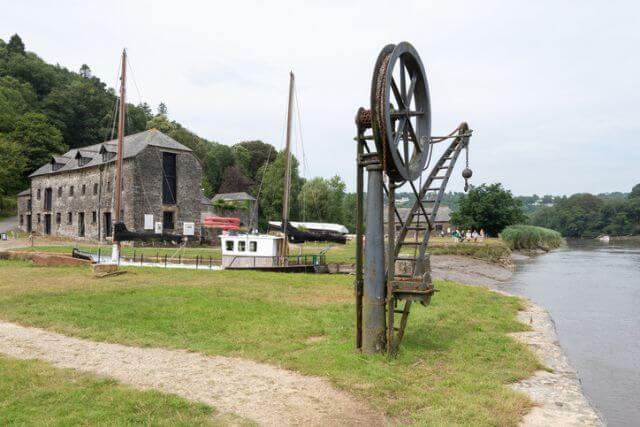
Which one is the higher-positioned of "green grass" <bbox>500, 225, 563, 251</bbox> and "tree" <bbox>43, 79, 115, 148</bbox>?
"tree" <bbox>43, 79, 115, 148</bbox>

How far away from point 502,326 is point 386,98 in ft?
25.9

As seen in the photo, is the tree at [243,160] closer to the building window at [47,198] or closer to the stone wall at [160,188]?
the building window at [47,198]

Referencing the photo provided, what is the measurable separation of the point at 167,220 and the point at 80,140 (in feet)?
163

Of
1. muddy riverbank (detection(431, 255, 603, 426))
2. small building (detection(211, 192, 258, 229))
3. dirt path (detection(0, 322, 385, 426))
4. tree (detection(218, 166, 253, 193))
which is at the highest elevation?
tree (detection(218, 166, 253, 193))

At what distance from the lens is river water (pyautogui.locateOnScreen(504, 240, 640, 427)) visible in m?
10.1

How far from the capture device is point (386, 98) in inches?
345

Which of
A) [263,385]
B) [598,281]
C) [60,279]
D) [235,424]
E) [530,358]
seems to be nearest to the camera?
[235,424]

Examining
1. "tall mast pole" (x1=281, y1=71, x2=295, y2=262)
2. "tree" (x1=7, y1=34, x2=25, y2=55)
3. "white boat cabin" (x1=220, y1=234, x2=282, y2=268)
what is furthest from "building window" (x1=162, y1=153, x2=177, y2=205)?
"tree" (x1=7, y1=34, x2=25, y2=55)

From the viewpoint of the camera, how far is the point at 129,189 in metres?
46.2

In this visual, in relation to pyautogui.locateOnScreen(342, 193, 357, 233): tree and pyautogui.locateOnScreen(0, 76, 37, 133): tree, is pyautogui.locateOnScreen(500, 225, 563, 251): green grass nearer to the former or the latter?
pyautogui.locateOnScreen(342, 193, 357, 233): tree

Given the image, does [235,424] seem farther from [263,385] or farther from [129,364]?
[129,364]

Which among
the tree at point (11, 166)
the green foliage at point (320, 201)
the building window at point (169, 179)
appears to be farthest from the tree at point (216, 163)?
the building window at point (169, 179)

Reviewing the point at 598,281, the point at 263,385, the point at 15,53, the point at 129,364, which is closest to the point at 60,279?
the point at 129,364

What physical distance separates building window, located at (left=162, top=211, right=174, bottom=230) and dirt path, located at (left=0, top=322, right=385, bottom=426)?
3950 cm
